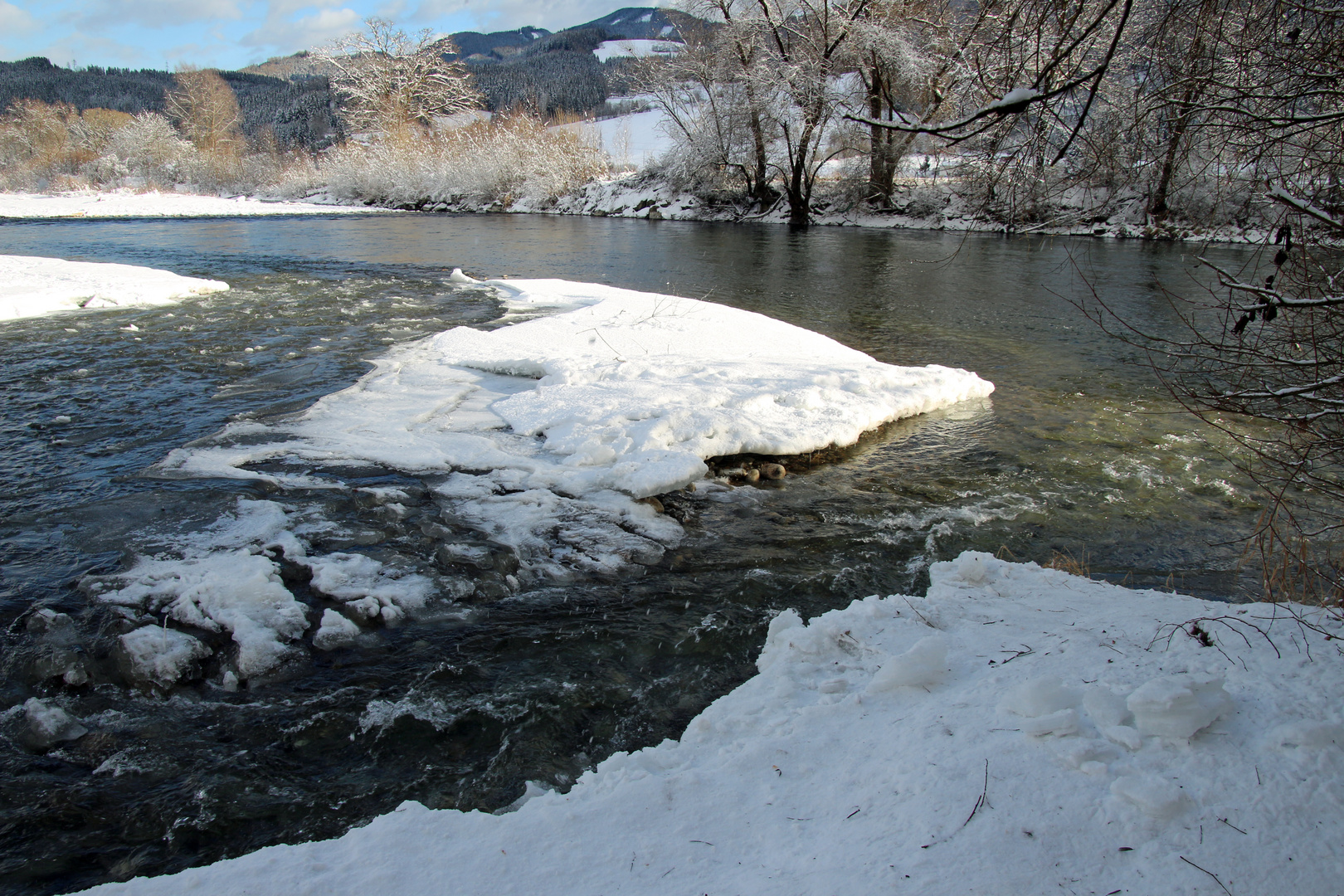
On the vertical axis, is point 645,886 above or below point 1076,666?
below

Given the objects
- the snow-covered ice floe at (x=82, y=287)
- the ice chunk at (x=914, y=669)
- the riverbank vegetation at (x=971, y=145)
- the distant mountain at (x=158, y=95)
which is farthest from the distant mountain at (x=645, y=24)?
the distant mountain at (x=158, y=95)

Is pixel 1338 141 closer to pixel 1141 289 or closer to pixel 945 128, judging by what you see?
pixel 945 128

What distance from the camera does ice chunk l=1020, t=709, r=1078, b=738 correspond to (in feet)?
6.51

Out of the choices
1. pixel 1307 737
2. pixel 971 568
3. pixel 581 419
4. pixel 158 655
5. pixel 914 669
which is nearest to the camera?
pixel 1307 737

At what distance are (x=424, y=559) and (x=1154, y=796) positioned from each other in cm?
352

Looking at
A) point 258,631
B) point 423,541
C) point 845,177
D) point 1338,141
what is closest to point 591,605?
point 423,541

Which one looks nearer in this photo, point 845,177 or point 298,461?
point 298,461

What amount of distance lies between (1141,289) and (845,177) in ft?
53.9

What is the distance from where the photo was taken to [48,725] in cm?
278

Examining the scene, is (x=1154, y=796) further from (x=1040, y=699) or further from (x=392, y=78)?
(x=392, y=78)

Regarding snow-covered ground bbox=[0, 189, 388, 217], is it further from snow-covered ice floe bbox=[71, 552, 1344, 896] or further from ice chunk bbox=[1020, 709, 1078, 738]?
ice chunk bbox=[1020, 709, 1078, 738]

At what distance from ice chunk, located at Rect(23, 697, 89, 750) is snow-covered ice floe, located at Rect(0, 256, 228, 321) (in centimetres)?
993

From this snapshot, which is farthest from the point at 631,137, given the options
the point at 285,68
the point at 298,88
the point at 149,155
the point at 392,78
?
the point at 285,68

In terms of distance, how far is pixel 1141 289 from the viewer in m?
12.1
